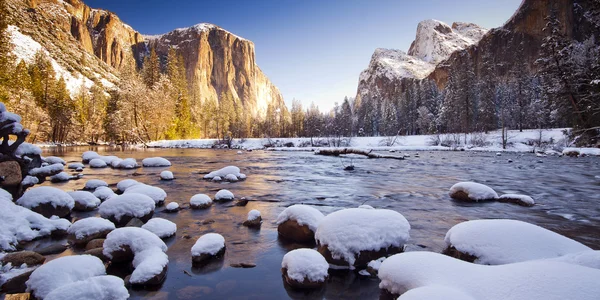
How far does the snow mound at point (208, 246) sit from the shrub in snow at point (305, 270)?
113 centimetres

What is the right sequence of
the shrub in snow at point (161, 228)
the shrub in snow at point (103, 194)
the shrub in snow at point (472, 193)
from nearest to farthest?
the shrub in snow at point (161, 228), the shrub in snow at point (103, 194), the shrub in snow at point (472, 193)

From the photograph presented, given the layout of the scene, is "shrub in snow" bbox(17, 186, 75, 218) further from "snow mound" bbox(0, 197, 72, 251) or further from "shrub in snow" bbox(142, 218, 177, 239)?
"shrub in snow" bbox(142, 218, 177, 239)

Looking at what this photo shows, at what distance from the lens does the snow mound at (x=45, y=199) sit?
516 centimetres

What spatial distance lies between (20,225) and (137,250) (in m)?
2.43

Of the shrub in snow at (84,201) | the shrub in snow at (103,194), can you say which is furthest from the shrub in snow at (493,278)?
the shrub in snow at (103,194)

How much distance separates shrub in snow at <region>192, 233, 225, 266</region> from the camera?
374 cm

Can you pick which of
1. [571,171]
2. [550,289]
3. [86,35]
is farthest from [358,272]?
[86,35]

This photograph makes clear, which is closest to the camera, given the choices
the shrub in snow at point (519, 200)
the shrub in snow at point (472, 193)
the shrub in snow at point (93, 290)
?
the shrub in snow at point (93, 290)

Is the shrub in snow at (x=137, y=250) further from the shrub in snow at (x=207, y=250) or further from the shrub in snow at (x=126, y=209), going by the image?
the shrub in snow at (x=126, y=209)

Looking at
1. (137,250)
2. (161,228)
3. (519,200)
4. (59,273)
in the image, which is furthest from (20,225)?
(519,200)

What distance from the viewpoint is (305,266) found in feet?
10.5

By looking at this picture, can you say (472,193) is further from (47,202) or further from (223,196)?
(47,202)

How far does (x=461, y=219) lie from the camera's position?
5.87 metres

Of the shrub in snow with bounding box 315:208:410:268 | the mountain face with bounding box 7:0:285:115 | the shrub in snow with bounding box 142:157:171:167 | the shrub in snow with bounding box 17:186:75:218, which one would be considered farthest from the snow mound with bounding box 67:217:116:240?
the mountain face with bounding box 7:0:285:115
